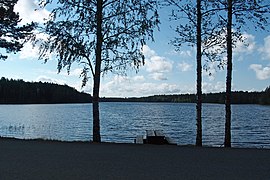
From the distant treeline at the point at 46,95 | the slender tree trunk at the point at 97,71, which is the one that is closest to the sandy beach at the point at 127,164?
the slender tree trunk at the point at 97,71

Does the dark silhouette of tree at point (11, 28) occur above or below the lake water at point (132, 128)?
above

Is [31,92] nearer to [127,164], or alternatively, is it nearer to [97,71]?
[97,71]

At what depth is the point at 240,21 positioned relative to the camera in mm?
13484

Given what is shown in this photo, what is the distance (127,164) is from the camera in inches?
330

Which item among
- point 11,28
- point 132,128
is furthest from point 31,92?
point 11,28

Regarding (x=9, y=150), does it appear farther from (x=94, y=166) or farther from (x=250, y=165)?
(x=250, y=165)

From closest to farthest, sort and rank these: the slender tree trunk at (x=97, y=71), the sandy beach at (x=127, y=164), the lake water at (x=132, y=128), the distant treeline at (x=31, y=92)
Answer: the sandy beach at (x=127, y=164) → the slender tree trunk at (x=97, y=71) → the lake water at (x=132, y=128) → the distant treeline at (x=31, y=92)

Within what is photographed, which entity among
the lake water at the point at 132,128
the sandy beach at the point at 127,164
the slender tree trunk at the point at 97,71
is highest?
the slender tree trunk at the point at 97,71

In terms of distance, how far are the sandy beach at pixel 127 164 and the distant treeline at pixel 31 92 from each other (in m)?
108

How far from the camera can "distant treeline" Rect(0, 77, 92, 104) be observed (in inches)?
4567

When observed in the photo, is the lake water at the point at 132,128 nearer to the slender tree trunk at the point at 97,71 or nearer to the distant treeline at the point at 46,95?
the slender tree trunk at the point at 97,71

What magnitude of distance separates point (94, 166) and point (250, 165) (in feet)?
12.4

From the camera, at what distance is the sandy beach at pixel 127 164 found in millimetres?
7129

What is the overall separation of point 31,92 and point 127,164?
397 feet
